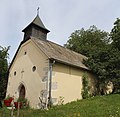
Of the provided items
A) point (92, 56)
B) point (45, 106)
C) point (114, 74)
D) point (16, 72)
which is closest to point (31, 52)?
point (16, 72)

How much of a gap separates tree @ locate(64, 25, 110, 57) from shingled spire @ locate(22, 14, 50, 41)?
1439cm

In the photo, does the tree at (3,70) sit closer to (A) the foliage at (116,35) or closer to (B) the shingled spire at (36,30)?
(B) the shingled spire at (36,30)

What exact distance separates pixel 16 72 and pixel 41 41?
3797 millimetres

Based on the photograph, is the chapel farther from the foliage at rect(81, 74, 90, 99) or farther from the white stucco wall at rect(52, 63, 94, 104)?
the foliage at rect(81, 74, 90, 99)

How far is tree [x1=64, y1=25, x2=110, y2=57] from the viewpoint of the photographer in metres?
34.1

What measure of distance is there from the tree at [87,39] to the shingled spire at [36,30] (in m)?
14.4

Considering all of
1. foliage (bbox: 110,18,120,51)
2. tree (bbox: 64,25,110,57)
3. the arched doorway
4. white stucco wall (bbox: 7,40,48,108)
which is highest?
tree (bbox: 64,25,110,57)

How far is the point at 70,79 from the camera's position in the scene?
1655 centimetres

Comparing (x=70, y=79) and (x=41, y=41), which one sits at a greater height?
(x=41, y=41)

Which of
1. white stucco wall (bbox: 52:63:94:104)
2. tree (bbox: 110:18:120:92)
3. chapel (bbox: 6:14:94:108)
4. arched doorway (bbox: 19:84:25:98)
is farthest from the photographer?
tree (bbox: 110:18:120:92)

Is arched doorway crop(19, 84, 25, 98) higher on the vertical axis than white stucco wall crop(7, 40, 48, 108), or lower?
lower

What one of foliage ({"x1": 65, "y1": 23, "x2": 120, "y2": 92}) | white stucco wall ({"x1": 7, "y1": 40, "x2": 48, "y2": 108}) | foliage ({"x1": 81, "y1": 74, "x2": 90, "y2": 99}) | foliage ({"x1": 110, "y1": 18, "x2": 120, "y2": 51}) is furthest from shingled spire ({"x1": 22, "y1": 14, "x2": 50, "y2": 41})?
foliage ({"x1": 110, "y1": 18, "x2": 120, "y2": 51})

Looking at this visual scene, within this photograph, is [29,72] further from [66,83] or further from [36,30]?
[36,30]

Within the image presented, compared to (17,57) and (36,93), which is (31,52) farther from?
(36,93)
